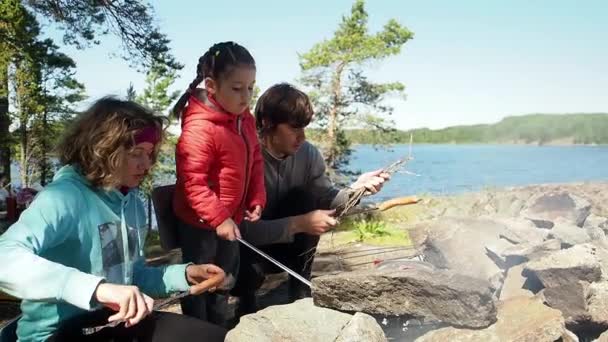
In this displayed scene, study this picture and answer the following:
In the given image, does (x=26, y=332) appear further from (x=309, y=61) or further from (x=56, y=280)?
(x=309, y=61)

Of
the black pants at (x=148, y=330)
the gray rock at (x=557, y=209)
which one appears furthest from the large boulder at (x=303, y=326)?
the gray rock at (x=557, y=209)

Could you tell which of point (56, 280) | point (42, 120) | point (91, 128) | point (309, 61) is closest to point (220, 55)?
point (91, 128)

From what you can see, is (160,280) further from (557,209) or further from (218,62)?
(557,209)

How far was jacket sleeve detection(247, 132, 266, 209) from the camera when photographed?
296cm

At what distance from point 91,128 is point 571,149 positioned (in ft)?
44.9

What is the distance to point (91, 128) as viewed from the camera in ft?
6.29

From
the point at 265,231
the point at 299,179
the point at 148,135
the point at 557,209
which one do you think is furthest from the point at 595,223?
the point at 148,135

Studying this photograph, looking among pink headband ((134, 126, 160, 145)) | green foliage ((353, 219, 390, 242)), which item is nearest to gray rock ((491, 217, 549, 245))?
pink headband ((134, 126, 160, 145))

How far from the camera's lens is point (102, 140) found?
1.89 metres

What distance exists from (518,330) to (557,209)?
1.99 metres

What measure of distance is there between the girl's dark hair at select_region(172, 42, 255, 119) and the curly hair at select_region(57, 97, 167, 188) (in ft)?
2.74

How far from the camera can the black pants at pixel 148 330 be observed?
1706 mm

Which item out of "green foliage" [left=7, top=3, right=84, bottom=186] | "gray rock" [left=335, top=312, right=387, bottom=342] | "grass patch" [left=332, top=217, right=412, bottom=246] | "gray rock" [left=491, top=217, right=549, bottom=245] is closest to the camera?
"gray rock" [left=335, top=312, right=387, bottom=342]

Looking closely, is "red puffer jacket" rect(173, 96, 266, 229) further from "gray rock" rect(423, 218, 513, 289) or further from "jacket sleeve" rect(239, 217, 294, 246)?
"gray rock" rect(423, 218, 513, 289)
